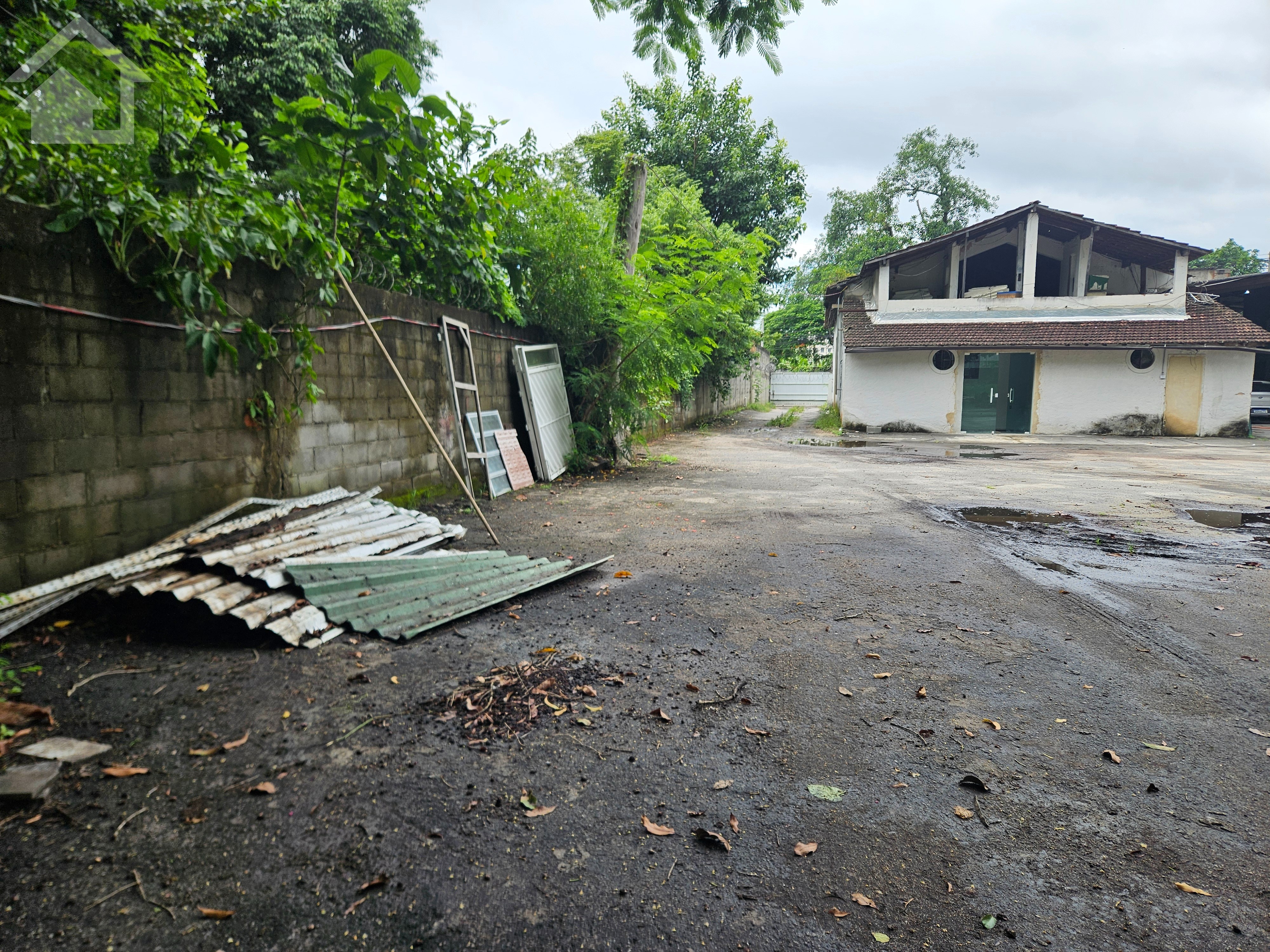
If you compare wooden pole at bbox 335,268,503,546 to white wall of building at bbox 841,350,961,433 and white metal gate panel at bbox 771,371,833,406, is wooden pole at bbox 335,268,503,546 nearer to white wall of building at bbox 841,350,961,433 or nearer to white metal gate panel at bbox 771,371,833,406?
white wall of building at bbox 841,350,961,433

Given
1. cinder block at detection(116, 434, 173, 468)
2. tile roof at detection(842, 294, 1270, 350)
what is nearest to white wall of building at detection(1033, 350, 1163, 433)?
tile roof at detection(842, 294, 1270, 350)

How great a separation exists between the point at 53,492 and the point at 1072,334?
20753 millimetres

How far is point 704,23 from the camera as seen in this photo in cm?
465

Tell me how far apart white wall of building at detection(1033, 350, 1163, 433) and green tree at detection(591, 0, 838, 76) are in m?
17.1

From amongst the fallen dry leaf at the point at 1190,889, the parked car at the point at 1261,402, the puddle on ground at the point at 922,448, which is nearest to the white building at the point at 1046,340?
the puddle on ground at the point at 922,448

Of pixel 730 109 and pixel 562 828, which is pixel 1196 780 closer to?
pixel 562 828

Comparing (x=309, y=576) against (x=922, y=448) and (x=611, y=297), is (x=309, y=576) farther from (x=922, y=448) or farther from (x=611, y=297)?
(x=922, y=448)

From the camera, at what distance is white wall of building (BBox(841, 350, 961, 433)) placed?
1872cm

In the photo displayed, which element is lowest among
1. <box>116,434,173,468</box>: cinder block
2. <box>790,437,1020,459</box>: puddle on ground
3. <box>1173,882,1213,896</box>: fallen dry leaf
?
<box>1173,882,1213,896</box>: fallen dry leaf

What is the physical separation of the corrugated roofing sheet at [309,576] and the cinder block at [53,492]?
0.35 metres

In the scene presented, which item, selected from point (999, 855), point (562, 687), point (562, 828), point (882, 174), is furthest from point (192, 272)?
point (882, 174)

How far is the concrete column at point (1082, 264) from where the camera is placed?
18484 millimetres

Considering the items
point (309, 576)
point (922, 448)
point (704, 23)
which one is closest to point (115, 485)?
point (309, 576)

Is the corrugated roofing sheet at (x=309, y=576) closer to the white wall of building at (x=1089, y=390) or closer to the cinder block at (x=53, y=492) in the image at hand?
the cinder block at (x=53, y=492)
